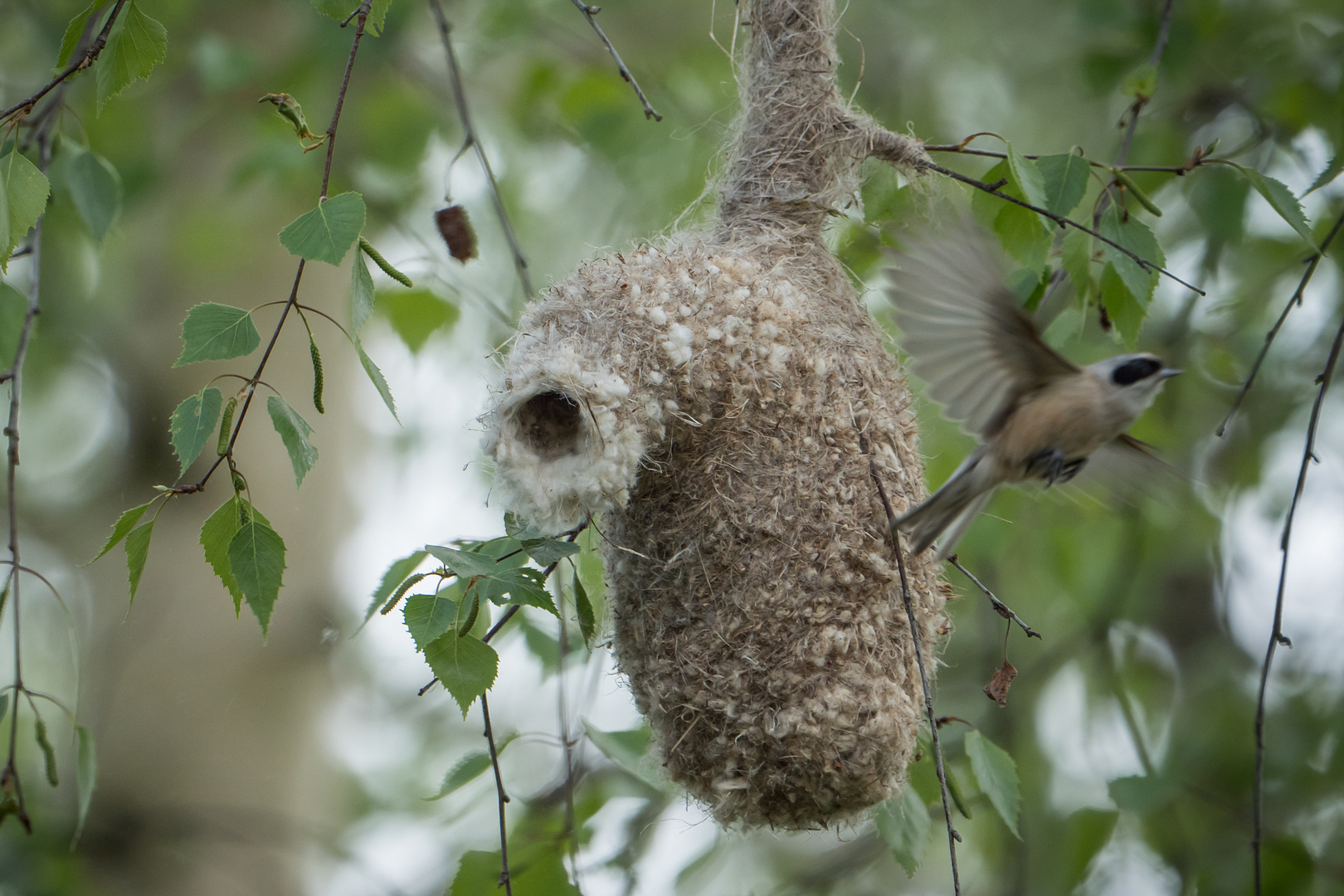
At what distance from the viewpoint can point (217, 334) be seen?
0.99m

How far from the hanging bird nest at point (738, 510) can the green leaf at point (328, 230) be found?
0.28 metres

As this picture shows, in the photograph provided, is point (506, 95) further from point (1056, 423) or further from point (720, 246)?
point (1056, 423)

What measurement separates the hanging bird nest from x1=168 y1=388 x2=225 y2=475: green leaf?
286mm

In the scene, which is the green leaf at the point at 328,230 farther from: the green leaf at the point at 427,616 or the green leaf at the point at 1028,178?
the green leaf at the point at 1028,178

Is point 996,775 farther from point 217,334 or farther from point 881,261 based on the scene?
point 217,334

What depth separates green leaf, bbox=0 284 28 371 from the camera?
162cm

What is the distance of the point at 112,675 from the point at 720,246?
199 centimetres

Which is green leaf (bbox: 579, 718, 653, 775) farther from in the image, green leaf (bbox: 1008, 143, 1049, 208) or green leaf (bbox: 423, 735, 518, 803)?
green leaf (bbox: 1008, 143, 1049, 208)

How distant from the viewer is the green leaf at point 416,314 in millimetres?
2029

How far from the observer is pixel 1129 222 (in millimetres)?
1346

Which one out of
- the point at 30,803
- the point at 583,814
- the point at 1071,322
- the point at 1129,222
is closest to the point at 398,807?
the point at 30,803

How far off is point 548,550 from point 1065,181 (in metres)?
0.79

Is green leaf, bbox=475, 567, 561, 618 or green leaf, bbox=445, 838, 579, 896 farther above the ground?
green leaf, bbox=475, 567, 561, 618

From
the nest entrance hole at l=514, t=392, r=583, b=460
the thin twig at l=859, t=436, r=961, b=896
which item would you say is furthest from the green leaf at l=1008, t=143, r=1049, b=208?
the nest entrance hole at l=514, t=392, r=583, b=460
